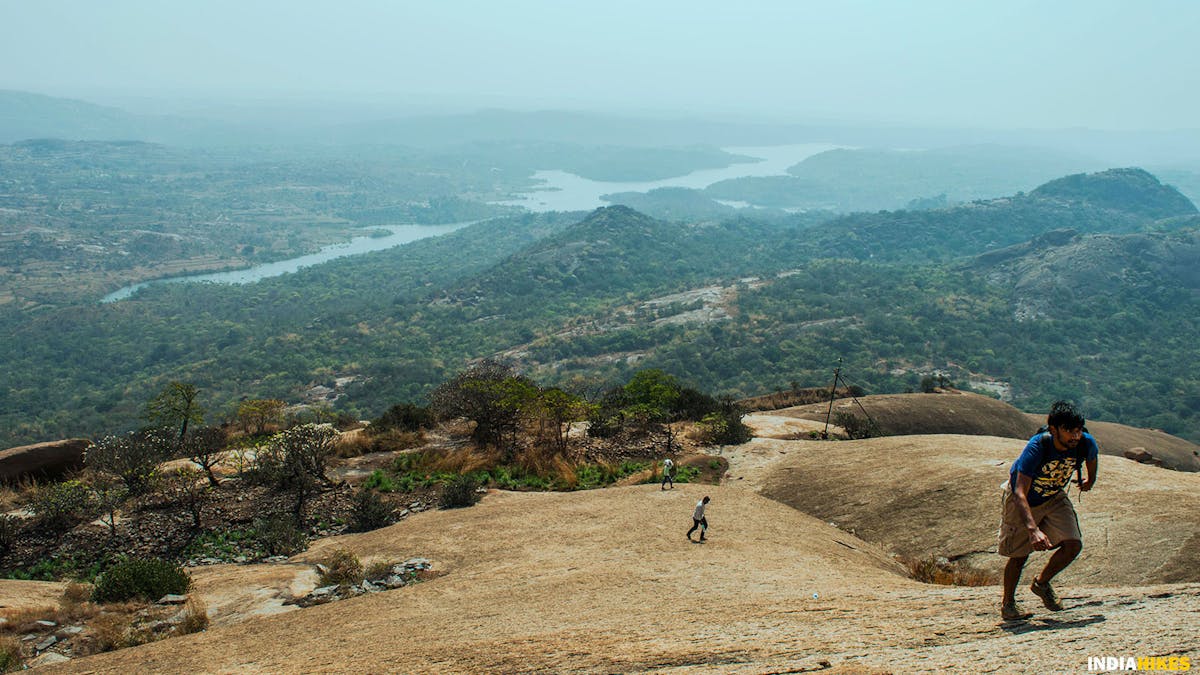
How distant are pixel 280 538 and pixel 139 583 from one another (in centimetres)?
350

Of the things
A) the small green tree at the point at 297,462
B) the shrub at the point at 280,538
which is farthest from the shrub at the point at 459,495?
the small green tree at the point at 297,462

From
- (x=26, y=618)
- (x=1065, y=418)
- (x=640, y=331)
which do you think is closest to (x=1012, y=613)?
(x=1065, y=418)

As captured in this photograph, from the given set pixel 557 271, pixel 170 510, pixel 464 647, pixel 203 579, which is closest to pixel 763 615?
pixel 464 647

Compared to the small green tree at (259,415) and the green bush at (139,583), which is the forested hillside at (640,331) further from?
the green bush at (139,583)

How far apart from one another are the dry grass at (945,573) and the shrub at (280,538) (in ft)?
42.9

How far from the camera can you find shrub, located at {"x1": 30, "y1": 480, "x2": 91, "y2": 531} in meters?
16.1

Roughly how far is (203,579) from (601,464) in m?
11.9

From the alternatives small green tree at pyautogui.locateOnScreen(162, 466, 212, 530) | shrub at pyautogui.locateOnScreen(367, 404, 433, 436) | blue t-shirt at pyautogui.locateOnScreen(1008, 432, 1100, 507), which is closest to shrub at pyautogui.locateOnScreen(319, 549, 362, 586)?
small green tree at pyautogui.locateOnScreen(162, 466, 212, 530)

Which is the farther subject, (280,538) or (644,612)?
(280,538)

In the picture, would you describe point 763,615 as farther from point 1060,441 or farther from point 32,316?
point 32,316

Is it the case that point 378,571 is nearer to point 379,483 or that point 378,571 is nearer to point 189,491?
point 379,483

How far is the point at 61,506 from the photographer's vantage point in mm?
16172

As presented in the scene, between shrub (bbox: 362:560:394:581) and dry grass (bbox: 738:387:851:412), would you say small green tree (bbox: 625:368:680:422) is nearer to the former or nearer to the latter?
dry grass (bbox: 738:387:851:412)

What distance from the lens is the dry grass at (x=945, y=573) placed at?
10.3 meters
